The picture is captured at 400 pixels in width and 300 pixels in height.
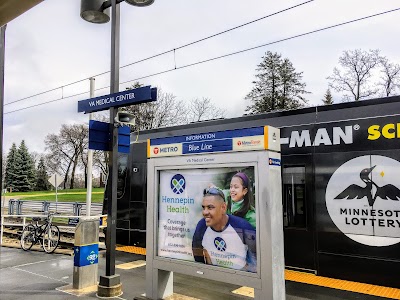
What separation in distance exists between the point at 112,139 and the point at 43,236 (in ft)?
19.3

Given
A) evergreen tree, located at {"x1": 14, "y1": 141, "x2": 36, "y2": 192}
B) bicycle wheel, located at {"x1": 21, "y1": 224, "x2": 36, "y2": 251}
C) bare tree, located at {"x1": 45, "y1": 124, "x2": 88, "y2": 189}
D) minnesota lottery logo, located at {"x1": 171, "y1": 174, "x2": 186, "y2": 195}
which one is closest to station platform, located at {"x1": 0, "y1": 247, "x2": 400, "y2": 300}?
minnesota lottery logo, located at {"x1": 171, "y1": 174, "x2": 186, "y2": 195}

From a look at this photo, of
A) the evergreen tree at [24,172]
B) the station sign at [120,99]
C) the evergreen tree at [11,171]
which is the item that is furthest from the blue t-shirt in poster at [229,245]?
the evergreen tree at [11,171]

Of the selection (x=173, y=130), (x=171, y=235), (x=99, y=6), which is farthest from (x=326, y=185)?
(x=99, y=6)

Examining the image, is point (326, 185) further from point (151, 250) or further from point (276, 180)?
point (151, 250)

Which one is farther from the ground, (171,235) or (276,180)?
(276,180)

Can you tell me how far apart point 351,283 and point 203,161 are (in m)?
3.60

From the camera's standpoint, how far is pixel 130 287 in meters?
6.58

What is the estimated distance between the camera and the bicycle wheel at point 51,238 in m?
10.4

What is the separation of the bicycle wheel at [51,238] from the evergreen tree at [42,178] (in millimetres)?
60640

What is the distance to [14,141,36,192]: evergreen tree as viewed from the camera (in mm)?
64250

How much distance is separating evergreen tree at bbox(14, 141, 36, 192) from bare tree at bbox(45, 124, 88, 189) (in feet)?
20.2

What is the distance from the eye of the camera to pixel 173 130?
9664 millimetres

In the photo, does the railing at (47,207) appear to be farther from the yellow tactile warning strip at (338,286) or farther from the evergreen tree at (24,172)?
the evergreen tree at (24,172)

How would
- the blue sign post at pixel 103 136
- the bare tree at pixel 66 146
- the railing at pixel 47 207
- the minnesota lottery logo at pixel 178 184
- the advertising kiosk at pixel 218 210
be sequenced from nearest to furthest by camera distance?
the advertising kiosk at pixel 218 210 → the minnesota lottery logo at pixel 178 184 → the blue sign post at pixel 103 136 → the railing at pixel 47 207 → the bare tree at pixel 66 146
